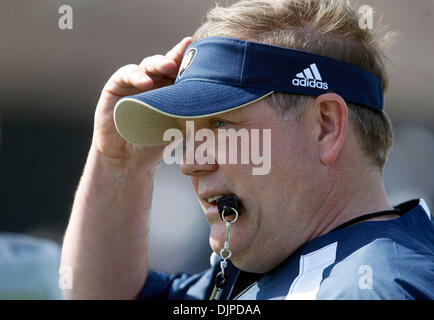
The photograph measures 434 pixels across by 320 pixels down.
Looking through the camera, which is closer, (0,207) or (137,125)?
(137,125)

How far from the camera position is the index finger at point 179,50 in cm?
148

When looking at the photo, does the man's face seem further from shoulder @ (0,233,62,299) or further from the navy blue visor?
shoulder @ (0,233,62,299)

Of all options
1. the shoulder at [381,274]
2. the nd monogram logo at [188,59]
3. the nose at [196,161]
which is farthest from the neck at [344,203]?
the nd monogram logo at [188,59]

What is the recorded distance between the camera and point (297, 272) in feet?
4.00

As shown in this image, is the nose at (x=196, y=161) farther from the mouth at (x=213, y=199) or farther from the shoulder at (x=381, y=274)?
the shoulder at (x=381, y=274)

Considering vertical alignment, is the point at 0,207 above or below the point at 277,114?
below

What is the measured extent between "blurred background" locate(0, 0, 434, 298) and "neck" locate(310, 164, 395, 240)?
7.65 ft

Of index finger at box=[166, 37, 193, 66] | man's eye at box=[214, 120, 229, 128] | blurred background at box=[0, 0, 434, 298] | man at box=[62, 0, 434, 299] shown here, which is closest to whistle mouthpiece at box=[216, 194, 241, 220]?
man at box=[62, 0, 434, 299]

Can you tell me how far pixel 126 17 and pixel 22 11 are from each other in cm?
89

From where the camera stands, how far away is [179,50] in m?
1.51
